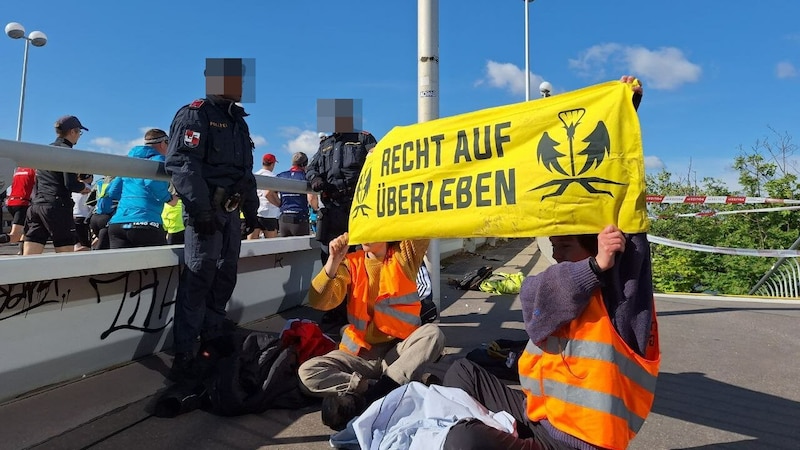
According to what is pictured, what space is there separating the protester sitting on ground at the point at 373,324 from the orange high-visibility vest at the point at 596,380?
1.22 metres

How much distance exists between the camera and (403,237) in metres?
2.69

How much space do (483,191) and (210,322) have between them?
93.7 inches

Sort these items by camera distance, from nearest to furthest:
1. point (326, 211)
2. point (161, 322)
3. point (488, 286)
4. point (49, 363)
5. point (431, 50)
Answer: point (49, 363)
point (161, 322)
point (326, 211)
point (431, 50)
point (488, 286)

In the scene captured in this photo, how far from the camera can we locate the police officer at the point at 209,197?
332cm

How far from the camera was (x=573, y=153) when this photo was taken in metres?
2.19

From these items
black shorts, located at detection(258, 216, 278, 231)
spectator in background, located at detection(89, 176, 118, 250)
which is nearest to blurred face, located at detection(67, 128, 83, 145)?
spectator in background, located at detection(89, 176, 118, 250)

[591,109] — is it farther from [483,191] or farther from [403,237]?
[403,237]

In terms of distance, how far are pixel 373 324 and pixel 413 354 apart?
35cm

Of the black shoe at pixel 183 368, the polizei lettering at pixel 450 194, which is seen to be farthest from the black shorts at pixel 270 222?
the polizei lettering at pixel 450 194

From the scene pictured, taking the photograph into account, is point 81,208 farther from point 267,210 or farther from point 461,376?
point 461,376

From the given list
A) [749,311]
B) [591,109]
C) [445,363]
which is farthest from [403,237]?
[749,311]

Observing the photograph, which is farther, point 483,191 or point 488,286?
point 488,286

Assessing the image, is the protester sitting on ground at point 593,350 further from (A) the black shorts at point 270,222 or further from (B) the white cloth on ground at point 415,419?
(A) the black shorts at point 270,222

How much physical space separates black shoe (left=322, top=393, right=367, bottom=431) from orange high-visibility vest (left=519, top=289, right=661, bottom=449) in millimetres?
1153
